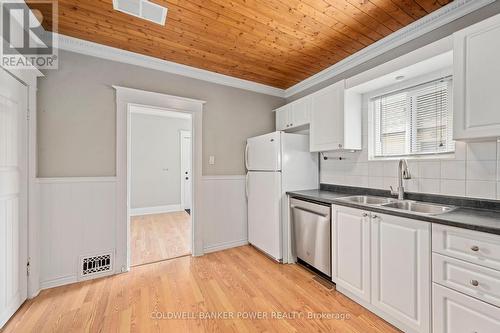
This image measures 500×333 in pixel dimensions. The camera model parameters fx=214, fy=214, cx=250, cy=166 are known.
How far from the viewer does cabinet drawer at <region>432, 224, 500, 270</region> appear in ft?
3.92

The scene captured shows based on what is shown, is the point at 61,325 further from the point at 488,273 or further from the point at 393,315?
the point at 488,273

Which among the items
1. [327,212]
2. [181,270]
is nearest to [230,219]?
[181,270]

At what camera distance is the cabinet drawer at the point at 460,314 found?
3.92ft

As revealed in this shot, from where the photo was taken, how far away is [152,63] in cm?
276

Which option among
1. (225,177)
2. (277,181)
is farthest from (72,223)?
(277,181)

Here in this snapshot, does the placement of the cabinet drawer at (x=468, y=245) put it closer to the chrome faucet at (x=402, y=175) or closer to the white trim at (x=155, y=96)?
the chrome faucet at (x=402, y=175)

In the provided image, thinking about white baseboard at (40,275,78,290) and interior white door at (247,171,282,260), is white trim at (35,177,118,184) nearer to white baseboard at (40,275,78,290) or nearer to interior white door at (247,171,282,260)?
white baseboard at (40,275,78,290)

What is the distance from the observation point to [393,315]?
1.65m

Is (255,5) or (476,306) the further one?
(255,5)

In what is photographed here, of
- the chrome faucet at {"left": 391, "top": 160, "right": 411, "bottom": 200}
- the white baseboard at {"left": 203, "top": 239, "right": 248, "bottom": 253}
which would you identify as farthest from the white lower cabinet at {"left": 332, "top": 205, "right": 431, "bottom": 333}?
the white baseboard at {"left": 203, "top": 239, "right": 248, "bottom": 253}

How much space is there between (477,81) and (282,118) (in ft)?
7.56

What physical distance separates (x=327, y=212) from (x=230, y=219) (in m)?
1.58

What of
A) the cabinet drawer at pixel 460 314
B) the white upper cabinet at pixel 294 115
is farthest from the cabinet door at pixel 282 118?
the cabinet drawer at pixel 460 314

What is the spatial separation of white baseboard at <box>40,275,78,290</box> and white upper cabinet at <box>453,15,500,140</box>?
378cm
